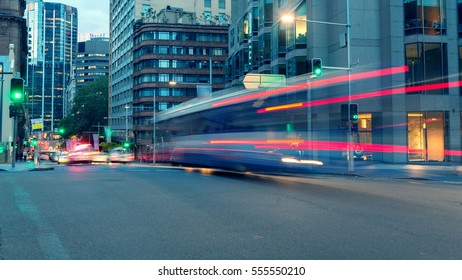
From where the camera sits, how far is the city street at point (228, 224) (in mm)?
6289

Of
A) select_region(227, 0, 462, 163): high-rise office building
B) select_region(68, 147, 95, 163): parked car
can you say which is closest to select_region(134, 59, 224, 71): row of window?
select_region(68, 147, 95, 163): parked car

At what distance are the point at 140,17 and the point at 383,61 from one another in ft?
222

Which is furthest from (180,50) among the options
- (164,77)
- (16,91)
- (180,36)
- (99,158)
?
(16,91)

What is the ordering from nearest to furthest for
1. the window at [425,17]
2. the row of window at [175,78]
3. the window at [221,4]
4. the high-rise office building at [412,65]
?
1. the high-rise office building at [412,65]
2. the window at [425,17]
3. the row of window at [175,78]
4. the window at [221,4]

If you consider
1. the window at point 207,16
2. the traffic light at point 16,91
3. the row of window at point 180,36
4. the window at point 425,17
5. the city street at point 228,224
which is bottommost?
the city street at point 228,224

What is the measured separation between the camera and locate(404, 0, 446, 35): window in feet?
116

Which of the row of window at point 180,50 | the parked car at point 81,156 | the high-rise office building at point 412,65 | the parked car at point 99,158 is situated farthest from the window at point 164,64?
the high-rise office building at point 412,65

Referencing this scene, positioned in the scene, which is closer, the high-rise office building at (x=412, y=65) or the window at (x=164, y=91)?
the high-rise office building at (x=412, y=65)

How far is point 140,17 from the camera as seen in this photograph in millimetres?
94000

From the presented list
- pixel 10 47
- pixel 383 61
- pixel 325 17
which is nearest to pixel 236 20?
pixel 325 17

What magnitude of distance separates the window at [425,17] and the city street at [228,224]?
25217mm

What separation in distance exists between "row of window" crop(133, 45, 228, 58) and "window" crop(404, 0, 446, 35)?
2265 inches

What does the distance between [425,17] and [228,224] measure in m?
32.9

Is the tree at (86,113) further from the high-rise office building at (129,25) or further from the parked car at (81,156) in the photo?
the parked car at (81,156)
